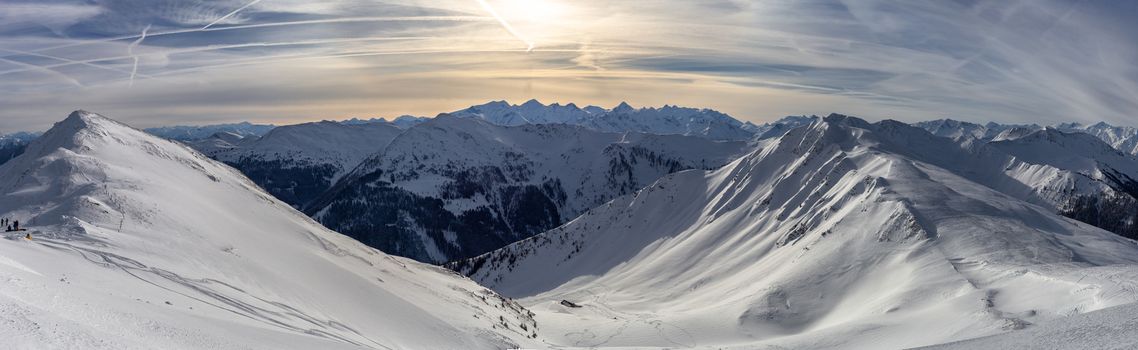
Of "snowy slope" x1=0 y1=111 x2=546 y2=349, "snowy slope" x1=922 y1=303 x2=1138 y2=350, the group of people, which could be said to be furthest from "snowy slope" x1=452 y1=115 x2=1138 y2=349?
the group of people

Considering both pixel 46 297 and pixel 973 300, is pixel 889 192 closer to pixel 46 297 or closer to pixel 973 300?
pixel 973 300

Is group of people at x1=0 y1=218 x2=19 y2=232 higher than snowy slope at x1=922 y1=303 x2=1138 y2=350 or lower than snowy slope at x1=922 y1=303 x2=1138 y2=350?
lower

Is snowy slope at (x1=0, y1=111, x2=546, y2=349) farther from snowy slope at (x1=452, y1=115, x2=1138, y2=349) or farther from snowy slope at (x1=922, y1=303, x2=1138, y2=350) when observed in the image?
snowy slope at (x1=922, y1=303, x2=1138, y2=350)

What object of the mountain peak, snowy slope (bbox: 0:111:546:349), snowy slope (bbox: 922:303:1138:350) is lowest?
snowy slope (bbox: 0:111:546:349)

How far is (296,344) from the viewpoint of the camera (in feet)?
94.1

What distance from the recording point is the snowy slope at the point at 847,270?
50.1 m

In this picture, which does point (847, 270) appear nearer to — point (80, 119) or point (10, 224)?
point (10, 224)

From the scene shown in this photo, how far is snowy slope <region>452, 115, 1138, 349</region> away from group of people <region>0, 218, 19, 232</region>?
4809 cm

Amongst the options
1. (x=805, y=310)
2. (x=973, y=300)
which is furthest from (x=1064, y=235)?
(x=973, y=300)

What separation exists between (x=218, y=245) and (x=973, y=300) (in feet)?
201

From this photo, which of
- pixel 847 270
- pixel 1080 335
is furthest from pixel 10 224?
pixel 847 270

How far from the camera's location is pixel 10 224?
4056 cm

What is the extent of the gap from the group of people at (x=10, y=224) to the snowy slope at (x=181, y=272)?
0.69m

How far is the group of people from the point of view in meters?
37.3
